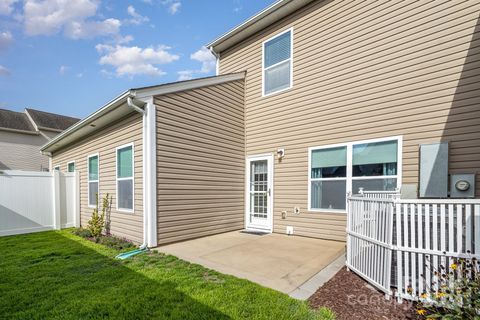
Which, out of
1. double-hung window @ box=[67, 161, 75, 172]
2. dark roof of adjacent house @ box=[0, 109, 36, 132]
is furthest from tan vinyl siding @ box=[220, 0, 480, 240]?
dark roof of adjacent house @ box=[0, 109, 36, 132]

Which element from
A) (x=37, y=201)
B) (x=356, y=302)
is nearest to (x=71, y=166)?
(x=37, y=201)

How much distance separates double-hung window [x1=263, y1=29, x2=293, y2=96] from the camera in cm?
652

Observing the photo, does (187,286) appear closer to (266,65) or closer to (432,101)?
(432,101)

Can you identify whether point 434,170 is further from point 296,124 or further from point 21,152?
point 21,152

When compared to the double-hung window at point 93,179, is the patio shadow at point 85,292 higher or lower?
lower

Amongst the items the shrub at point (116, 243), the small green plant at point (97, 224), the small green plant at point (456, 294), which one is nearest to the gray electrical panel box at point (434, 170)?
the small green plant at point (456, 294)

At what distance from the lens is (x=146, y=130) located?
5.20m

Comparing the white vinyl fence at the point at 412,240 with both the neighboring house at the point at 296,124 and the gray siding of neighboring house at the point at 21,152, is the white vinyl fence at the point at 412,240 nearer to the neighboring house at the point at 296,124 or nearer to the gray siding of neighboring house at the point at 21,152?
the neighboring house at the point at 296,124

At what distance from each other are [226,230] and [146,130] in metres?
3.53

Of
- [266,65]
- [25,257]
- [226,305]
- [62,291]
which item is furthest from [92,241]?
[266,65]

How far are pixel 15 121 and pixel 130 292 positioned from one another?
65.5 feet

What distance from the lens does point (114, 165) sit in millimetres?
6453

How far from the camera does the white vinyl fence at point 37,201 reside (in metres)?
7.02

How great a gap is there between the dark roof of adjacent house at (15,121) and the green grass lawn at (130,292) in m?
15.9
